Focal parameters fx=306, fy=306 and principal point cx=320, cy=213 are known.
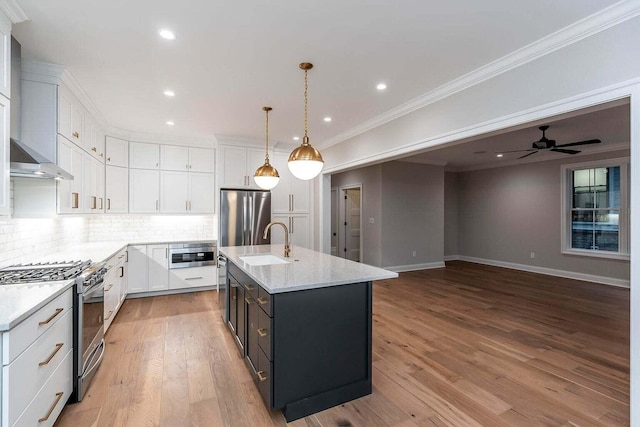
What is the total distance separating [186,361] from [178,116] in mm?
3064

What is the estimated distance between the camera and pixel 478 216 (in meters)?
8.21

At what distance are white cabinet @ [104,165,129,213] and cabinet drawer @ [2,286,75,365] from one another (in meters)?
3.01

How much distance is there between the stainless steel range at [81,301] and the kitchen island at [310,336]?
3.93 ft

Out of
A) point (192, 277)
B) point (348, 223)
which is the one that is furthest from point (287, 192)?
point (348, 223)

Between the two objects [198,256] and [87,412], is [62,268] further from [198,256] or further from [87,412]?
[198,256]

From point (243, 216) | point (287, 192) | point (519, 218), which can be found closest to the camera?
point (243, 216)

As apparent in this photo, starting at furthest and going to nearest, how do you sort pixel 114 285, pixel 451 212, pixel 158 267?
pixel 451 212
pixel 158 267
pixel 114 285

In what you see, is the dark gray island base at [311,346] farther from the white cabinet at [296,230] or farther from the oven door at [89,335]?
the white cabinet at [296,230]

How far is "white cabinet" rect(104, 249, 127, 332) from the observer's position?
3.32m

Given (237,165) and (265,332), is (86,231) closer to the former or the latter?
(237,165)

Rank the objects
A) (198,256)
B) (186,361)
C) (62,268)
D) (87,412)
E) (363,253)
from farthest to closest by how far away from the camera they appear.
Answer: (363,253) < (198,256) < (186,361) < (62,268) < (87,412)

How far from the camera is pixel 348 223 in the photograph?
28.2ft

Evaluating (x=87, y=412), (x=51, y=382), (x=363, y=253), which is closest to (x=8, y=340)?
(x=51, y=382)

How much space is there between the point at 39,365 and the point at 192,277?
3.47m
